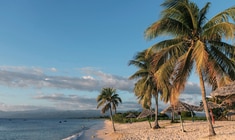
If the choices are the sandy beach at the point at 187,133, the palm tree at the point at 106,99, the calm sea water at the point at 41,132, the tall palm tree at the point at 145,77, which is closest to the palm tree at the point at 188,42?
the sandy beach at the point at 187,133

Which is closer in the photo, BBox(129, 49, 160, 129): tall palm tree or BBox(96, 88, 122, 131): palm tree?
BBox(129, 49, 160, 129): tall palm tree

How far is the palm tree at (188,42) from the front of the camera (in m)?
11.8

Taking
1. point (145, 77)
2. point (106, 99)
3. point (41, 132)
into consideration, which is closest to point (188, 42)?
point (145, 77)

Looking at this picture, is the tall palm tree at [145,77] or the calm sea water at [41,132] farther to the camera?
the calm sea water at [41,132]

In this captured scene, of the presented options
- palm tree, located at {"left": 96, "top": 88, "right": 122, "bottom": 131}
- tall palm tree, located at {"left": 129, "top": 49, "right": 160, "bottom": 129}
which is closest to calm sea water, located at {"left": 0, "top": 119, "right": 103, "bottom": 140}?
palm tree, located at {"left": 96, "top": 88, "right": 122, "bottom": 131}

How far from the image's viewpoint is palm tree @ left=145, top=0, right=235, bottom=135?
11.8 m

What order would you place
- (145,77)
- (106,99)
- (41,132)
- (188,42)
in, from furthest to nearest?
(41,132), (106,99), (145,77), (188,42)

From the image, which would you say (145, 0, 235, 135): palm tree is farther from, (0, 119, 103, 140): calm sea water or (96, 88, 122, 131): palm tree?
(0, 119, 103, 140): calm sea water

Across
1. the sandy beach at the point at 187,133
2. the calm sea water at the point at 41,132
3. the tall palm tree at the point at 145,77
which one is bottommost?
the calm sea water at the point at 41,132

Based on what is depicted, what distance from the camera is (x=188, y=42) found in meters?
12.6

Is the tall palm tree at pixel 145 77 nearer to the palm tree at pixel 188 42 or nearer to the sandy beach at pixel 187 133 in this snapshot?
the sandy beach at pixel 187 133

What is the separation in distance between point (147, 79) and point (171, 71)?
1118 centimetres

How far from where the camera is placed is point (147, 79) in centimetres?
2355

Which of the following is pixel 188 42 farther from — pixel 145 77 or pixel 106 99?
pixel 106 99
